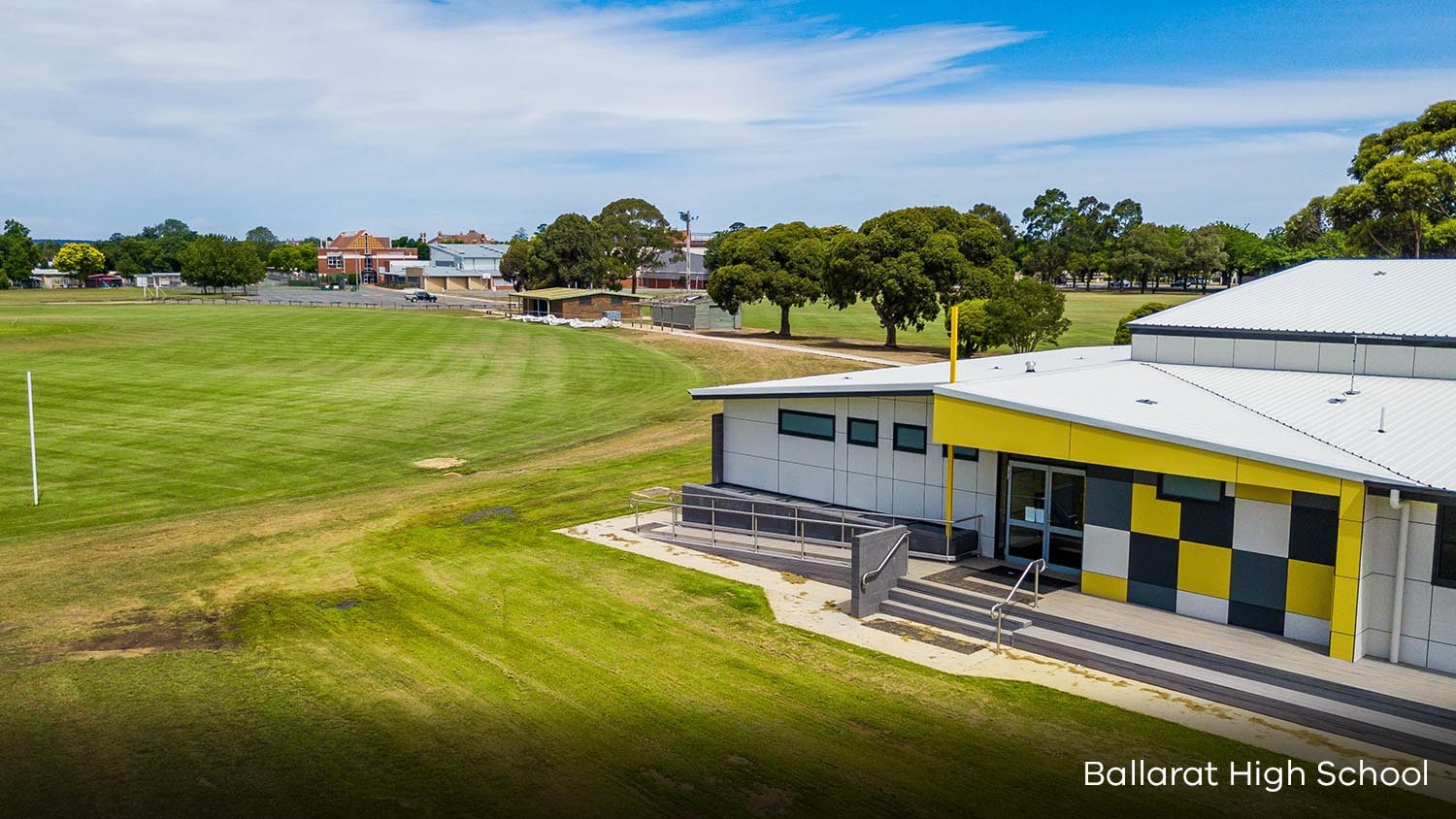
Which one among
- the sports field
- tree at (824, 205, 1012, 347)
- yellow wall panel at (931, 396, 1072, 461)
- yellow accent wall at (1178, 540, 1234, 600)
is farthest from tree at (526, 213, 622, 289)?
yellow accent wall at (1178, 540, 1234, 600)

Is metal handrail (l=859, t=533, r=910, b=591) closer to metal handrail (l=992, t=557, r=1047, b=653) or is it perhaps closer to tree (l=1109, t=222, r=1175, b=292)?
metal handrail (l=992, t=557, r=1047, b=653)

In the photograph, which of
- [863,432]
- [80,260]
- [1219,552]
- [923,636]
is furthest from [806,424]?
[80,260]

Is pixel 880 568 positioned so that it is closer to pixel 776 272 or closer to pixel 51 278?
pixel 776 272

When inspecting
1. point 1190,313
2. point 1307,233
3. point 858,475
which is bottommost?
point 858,475

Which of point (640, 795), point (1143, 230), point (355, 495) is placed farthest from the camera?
point (1143, 230)

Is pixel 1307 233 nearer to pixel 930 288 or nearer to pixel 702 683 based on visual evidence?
pixel 930 288

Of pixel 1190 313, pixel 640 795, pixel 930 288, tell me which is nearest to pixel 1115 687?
pixel 640 795
